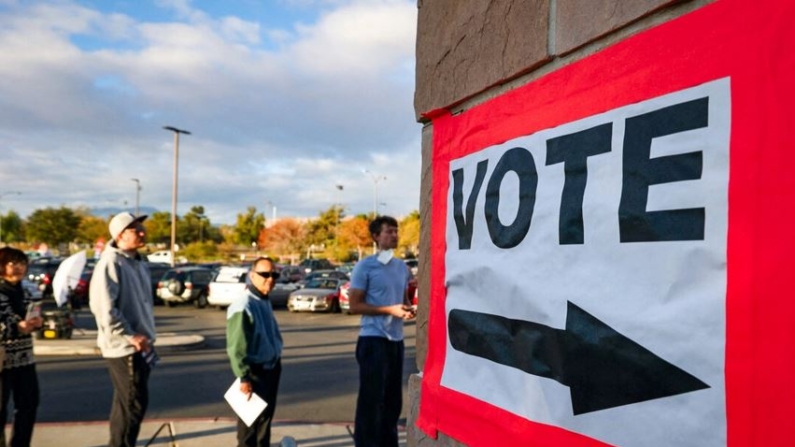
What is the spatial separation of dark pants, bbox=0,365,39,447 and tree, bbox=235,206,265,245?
224ft

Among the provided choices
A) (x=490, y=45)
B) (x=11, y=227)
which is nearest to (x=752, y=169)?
(x=490, y=45)

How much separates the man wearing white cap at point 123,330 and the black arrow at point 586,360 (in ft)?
9.62

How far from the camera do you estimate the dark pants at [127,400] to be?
4.06 m

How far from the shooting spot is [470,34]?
7.16 feet

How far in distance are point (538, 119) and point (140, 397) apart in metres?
3.41

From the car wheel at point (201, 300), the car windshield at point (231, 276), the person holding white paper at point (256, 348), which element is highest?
the person holding white paper at point (256, 348)

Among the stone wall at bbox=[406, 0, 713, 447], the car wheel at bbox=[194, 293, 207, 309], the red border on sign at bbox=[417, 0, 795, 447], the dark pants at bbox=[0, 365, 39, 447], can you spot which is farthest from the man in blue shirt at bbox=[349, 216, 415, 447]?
the car wheel at bbox=[194, 293, 207, 309]

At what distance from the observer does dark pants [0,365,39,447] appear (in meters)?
4.31

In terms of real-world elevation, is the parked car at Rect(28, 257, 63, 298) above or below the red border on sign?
below

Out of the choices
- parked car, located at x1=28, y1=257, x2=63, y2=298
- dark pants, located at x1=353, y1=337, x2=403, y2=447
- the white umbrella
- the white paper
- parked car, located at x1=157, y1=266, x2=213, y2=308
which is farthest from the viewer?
parked car, located at x1=28, y1=257, x2=63, y2=298

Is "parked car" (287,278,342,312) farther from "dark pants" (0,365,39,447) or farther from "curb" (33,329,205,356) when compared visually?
"dark pants" (0,365,39,447)

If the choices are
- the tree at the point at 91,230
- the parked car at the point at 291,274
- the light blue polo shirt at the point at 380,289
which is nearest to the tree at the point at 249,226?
the tree at the point at 91,230

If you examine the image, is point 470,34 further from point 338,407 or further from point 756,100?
point 338,407

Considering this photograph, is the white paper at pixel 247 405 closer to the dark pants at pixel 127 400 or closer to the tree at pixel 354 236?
the dark pants at pixel 127 400
